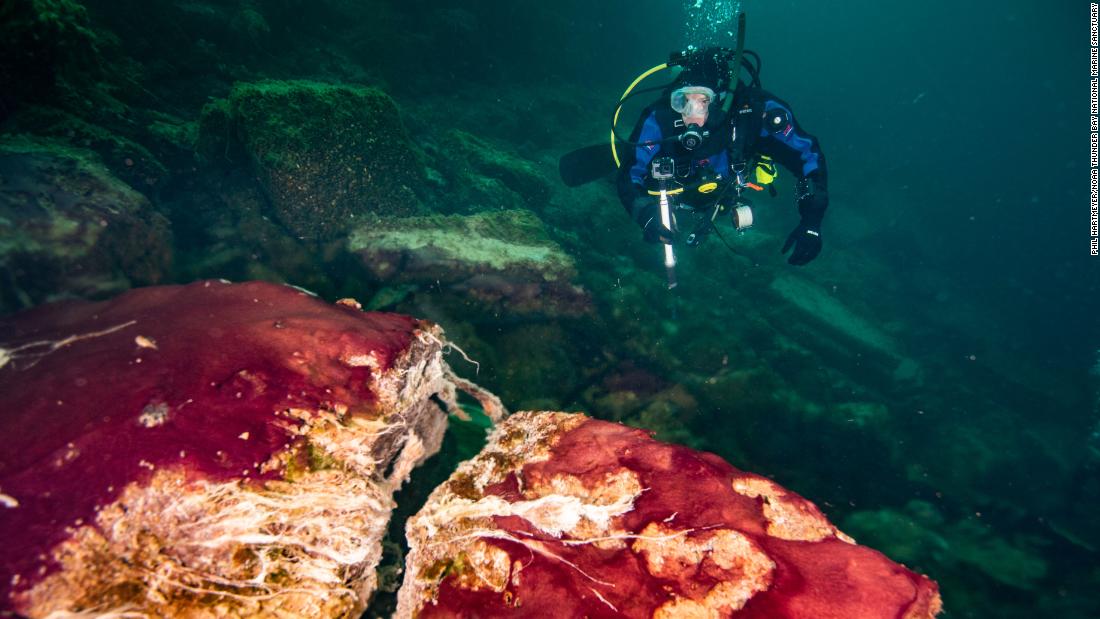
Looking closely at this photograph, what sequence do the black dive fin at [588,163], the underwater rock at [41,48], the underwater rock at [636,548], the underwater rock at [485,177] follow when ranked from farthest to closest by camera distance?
the underwater rock at [485,177] → the black dive fin at [588,163] → the underwater rock at [41,48] → the underwater rock at [636,548]

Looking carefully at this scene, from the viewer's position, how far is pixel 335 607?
1520 millimetres

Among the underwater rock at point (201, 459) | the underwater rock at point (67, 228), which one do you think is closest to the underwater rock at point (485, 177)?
the underwater rock at point (67, 228)

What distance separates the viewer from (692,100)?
5.18m

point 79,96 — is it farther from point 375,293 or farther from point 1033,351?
point 1033,351

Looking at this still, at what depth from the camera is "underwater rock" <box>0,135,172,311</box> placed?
3.80m

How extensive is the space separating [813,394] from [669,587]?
6.56m

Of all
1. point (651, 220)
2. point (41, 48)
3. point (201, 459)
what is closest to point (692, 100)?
point (651, 220)

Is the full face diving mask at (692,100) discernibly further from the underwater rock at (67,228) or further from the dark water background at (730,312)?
the underwater rock at (67,228)

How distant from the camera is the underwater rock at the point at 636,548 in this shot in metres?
1.45

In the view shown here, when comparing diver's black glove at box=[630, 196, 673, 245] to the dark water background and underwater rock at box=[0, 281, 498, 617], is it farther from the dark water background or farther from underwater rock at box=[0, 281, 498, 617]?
underwater rock at box=[0, 281, 498, 617]

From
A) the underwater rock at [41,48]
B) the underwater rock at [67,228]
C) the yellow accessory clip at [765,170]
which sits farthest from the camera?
the yellow accessory clip at [765,170]

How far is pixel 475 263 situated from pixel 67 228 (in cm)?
389

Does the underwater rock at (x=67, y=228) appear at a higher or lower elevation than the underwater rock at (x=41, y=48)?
lower

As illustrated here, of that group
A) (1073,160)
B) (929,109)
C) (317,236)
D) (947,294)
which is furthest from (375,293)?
(929,109)
